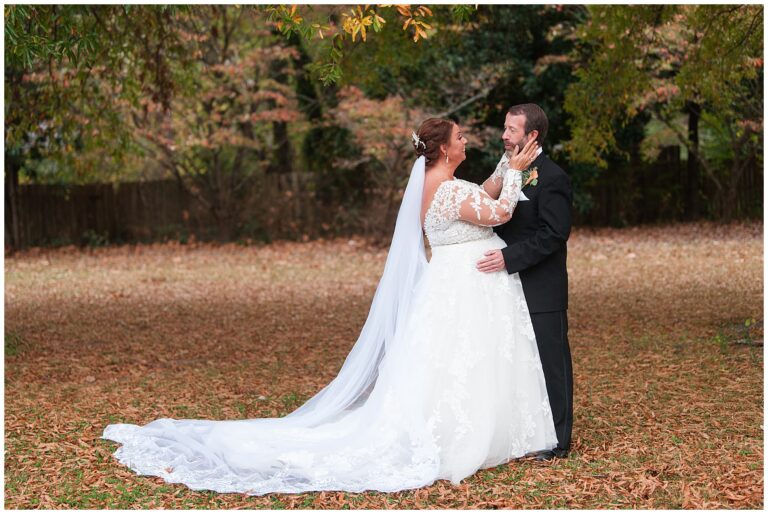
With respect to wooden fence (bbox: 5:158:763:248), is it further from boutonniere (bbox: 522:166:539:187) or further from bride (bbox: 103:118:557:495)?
boutonniere (bbox: 522:166:539:187)

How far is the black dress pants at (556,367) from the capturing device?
5.70 metres

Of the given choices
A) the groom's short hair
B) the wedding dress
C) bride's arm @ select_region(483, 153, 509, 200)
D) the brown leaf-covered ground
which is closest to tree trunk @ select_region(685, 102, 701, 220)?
the brown leaf-covered ground

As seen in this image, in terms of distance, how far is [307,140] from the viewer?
23828mm

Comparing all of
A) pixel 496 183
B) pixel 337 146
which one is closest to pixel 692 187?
pixel 337 146

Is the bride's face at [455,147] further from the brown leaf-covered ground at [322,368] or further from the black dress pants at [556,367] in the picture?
the brown leaf-covered ground at [322,368]

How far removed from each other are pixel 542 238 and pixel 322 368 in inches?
153

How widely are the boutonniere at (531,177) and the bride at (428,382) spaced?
119mm

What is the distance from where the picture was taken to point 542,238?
219 inches

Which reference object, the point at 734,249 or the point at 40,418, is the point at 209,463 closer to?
the point at 40,418

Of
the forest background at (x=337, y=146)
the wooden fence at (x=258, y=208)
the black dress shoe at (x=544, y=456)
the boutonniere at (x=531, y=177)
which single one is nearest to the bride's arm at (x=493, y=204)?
the boutonniere at (x=531, y=177)

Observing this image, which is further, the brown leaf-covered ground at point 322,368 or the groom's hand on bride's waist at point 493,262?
the groom's hand on bride's waist at point 493,262

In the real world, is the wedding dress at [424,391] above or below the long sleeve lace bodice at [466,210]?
below

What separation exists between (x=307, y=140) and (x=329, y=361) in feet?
49.6

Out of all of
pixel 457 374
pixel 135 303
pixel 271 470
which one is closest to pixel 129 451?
pixel 271 470
